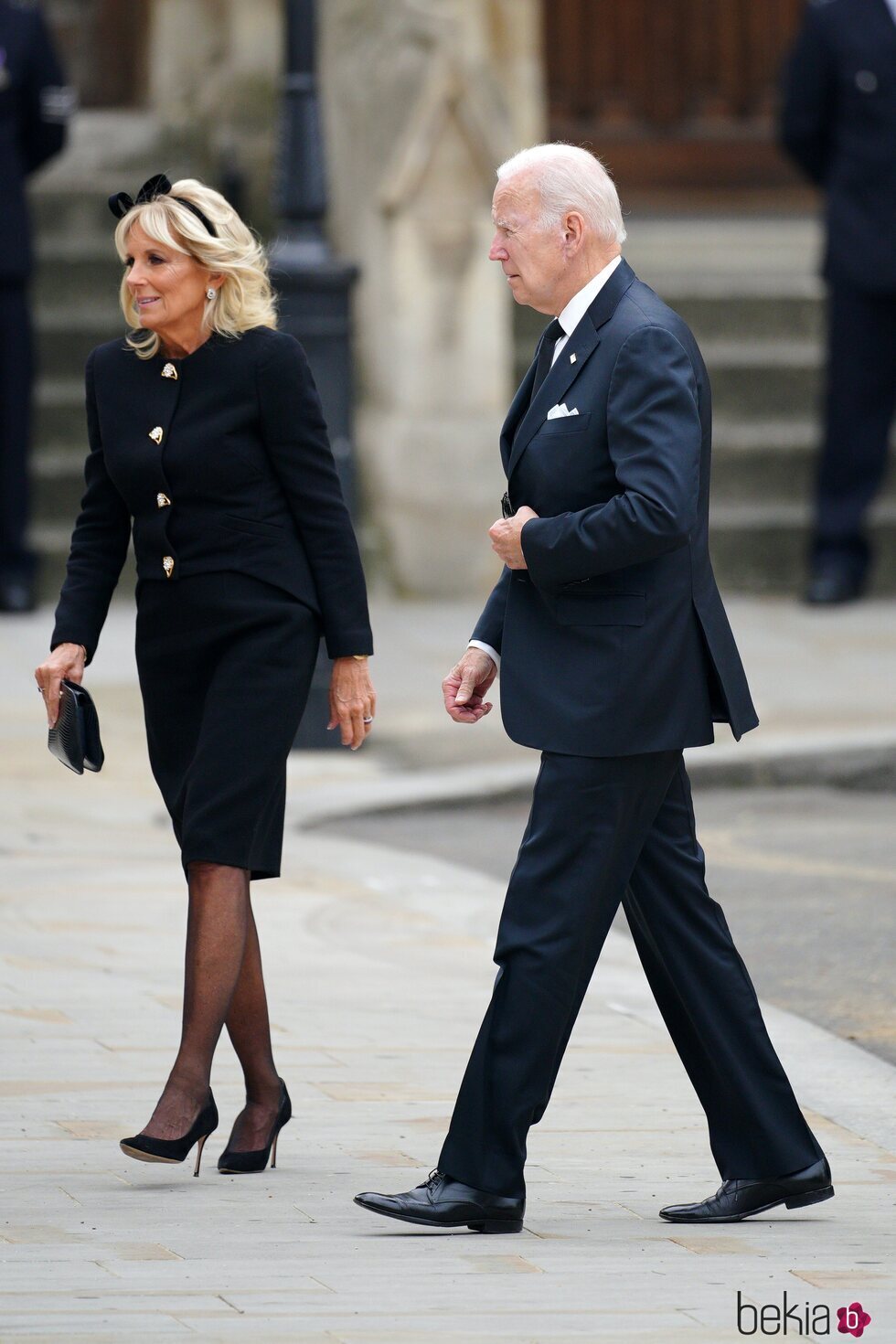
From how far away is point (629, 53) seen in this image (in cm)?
1455

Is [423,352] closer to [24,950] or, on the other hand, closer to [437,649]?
[437,649]

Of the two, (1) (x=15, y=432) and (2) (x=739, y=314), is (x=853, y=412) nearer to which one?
(2) (x=739, y=314)

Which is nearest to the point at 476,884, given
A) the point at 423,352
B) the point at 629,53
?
the point at 423,352

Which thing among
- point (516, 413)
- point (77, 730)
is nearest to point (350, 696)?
point (77, 730)

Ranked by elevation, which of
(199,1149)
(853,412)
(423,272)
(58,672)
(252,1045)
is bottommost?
(853,412)

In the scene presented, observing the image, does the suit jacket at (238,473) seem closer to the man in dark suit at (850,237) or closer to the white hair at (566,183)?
the white hair at (566,183)

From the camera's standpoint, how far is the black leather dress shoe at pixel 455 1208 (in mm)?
4320

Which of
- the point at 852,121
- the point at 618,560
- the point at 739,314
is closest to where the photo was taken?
the point at 618,560

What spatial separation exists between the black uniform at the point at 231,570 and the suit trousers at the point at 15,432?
21.4 feet

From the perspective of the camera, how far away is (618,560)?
4246 mm

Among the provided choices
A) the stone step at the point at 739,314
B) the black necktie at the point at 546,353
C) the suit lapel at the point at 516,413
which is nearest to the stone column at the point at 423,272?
the stone step at the point at 739,314

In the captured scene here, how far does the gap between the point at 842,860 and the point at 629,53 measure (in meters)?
7.55

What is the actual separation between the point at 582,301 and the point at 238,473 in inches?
29.6

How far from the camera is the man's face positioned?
14.4 ft
